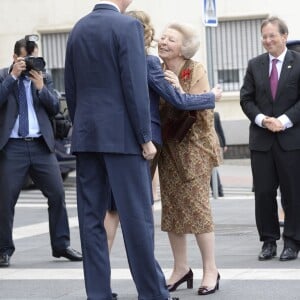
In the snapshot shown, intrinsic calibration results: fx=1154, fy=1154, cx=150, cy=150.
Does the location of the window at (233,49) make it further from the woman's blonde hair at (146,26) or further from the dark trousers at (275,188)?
the woman's blonde hair at (146,26)

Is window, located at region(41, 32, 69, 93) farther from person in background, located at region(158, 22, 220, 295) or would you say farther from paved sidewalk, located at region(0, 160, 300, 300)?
person in background, located at region(158, 22, 220, 295)

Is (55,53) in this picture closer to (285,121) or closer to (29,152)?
(29,152)

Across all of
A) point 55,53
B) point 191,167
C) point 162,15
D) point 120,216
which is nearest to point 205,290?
point 191,167

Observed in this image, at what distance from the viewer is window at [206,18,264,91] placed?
25.9 meters

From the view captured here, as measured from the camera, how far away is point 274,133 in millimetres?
9266

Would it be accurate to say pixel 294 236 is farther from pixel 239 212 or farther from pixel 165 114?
pixel 239 212

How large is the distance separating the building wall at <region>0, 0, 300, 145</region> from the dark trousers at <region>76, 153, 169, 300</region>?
18.5 m

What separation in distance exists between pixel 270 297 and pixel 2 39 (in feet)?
67.9

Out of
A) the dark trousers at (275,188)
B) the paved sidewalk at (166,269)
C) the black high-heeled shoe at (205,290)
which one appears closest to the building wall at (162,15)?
the paved sidewalk at (166,269)

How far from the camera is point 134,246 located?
22.4ft

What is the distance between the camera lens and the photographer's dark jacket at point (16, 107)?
9320 mm

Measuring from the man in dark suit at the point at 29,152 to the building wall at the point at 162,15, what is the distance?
16.0 m

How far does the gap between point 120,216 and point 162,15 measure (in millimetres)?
19474

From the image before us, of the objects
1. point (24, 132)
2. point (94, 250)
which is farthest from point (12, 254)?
point (94, 250)
